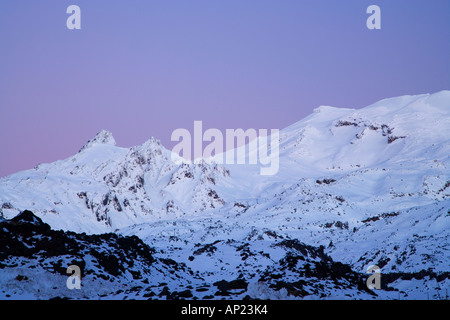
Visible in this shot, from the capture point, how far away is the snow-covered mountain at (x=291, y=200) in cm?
4819

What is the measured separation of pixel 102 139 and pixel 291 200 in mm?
78575

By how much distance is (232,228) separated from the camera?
88.5 meters

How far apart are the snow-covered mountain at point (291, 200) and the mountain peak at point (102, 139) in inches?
17.8

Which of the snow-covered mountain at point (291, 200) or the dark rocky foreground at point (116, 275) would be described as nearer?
the dark rocky foreground at point (116, 275)

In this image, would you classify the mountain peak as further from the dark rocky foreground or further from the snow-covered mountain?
the dark rocky foreground

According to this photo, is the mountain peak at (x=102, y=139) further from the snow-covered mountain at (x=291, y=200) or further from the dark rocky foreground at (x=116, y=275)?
the dark rocky foreground at (x=116, y=275)

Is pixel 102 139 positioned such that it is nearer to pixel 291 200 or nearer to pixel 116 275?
pixel 291 200

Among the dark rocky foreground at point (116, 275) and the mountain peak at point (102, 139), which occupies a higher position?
the mountain peak at point (102, 139)

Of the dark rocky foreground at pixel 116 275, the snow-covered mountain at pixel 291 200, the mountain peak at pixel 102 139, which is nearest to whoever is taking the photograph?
the dark rocky foreground at pixel 116 275

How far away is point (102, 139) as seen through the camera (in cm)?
16875

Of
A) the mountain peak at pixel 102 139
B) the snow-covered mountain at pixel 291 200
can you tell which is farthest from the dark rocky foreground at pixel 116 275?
the mountain peak at pixel 102 139

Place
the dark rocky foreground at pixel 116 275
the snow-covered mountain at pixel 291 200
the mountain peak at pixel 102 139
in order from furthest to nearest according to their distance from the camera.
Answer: the mountain peak at pixel 102 139 < the snow-covered mountain at pixel 291 200 < the dark rocky foreground at pixel 116 275

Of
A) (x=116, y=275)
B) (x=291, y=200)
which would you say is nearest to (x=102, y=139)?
(x=291, y=200)
